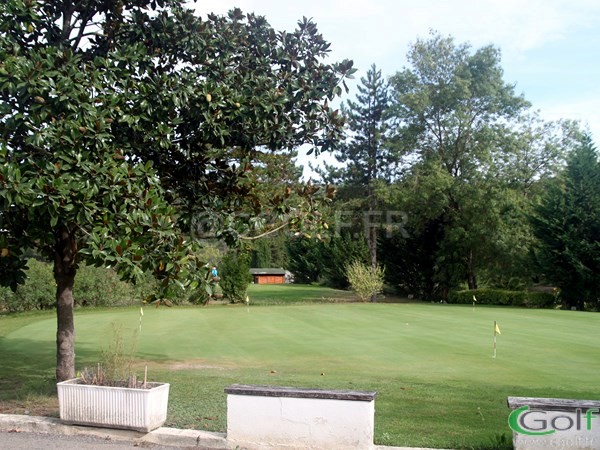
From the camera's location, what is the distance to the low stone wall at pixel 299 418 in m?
5.97

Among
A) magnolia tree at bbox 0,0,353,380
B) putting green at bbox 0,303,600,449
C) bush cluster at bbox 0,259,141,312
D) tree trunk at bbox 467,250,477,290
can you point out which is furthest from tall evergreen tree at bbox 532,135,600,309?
magnolia tree at bbox 0,0,353,380

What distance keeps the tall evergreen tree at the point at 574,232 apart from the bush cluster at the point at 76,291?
76.4 ft

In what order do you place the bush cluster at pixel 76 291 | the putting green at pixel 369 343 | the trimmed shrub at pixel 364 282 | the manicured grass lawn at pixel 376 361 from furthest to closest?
the trimmed shrub at pixel 364 282 < the bush cluster at pixel 76 291 < the putting green at pixel 369 343 < the manicured grass lawn at pixel 376 361

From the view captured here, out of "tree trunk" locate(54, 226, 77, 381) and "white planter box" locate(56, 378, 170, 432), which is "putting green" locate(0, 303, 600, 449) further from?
"tree trunk" locate(54, 226, 77, 381)

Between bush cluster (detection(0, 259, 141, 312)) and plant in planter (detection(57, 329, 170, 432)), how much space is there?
21.3 meters

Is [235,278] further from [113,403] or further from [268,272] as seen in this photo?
[268,272]

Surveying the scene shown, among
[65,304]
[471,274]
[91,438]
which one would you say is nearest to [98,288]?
[65,304]

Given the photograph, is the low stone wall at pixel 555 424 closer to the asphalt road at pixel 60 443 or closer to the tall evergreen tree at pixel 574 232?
the asphalt road at pixel 60 443

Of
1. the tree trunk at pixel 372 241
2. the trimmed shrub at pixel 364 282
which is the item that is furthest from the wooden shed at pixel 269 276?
the trimmed shrub at pixel 364 282

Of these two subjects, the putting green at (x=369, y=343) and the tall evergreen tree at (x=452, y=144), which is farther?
the tall evergreen tree at (x=452, y=144)

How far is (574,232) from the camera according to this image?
33.2m

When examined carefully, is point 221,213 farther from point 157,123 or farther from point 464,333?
point 464,333

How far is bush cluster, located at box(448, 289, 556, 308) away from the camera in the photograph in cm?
3416

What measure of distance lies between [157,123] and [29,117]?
1.72 m
